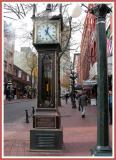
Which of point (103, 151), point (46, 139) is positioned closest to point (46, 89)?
point (46, 139)

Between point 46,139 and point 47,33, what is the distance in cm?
296

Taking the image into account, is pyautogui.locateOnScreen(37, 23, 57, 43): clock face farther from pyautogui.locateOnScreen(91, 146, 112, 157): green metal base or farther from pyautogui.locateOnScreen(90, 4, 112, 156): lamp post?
pyautogui.locateOnScreen(91, 146, 112, 157): green metal base

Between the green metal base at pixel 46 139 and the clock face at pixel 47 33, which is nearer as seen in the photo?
the green metal base at pixel 46 139

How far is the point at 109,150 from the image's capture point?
939 cm

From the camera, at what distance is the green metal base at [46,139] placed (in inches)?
417

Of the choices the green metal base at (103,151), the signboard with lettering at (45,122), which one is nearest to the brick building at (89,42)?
the signboard with lettering at (45,122)

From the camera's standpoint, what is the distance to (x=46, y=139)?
1062 cm

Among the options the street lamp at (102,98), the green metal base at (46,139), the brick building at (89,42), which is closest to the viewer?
the street lamp at (102,98)

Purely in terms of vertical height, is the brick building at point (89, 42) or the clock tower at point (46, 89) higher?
the brick building at point (89, 42)

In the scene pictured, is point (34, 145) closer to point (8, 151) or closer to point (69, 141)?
point (8, 151)

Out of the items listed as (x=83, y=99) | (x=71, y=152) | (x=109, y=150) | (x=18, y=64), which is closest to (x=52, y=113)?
(x=71, y=152)

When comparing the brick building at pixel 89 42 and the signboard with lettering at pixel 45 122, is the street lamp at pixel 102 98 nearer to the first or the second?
the signboard with lettering at pixel 45 122

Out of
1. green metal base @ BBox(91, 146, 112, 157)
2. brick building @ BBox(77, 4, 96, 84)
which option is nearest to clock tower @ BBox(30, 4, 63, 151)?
green metal base @ BBox(91, 146, 112, 157)

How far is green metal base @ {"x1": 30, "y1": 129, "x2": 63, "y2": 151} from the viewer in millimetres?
10594
